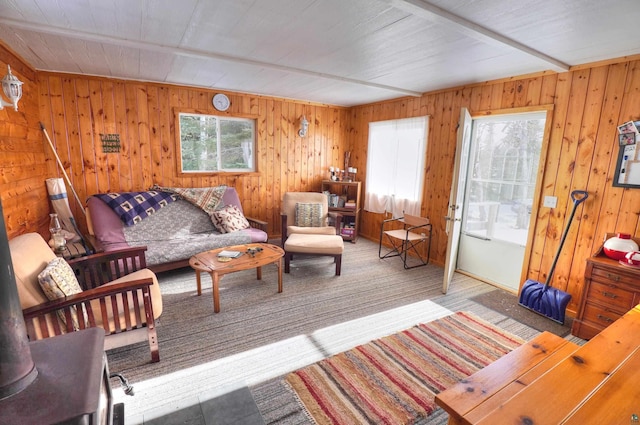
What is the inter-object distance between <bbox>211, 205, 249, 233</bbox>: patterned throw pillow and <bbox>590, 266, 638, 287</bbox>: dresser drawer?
3.60 m

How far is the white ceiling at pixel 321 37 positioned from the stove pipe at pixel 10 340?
162 cm

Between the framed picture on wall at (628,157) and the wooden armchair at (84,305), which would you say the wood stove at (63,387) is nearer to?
the wooden armchair at (84,305)

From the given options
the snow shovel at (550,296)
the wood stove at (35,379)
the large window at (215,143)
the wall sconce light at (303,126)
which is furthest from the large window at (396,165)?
the wood stove at (35,379)

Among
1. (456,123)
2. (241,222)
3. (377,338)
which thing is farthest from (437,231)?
(241,222)

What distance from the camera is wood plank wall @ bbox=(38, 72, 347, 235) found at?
11.6 ft

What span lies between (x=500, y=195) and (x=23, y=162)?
15.8ft

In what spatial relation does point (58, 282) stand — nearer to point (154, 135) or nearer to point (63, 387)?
point (63, 387)

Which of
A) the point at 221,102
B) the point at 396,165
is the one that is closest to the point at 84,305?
the point at 221,102

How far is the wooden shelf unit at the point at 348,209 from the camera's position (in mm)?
5047

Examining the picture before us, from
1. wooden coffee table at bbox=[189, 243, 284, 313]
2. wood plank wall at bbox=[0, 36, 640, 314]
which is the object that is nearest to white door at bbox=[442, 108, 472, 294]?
wood plank wall at bbox=[0, 36, 640, 314]

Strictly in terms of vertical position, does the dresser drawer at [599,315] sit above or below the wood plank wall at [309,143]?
below

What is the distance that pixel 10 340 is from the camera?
38.6 inches

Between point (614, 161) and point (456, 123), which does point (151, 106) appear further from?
point (614, 161)

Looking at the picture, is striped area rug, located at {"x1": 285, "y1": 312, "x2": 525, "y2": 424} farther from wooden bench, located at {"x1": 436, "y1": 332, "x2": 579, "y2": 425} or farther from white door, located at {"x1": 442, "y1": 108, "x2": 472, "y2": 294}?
white door, located at {"x1": 442, "y1": 108, "x2": 472, "y2": 294}
